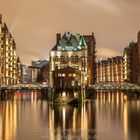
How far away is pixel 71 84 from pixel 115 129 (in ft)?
235

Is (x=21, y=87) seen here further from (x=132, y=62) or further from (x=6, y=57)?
(x=132, y=62)

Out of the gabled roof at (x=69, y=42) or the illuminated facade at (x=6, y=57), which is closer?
the illuminated facade at (x=6, y=57)

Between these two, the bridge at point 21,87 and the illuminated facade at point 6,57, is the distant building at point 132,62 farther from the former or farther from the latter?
the illuminated facade at point 6,57

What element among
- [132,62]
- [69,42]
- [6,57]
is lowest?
[132,62]

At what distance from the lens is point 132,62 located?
184250mm

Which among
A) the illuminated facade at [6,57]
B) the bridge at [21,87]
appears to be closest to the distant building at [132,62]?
the bridge at [21,87]

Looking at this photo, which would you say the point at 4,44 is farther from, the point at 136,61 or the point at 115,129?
the point at 115,129

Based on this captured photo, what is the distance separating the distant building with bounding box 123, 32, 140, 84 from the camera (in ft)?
573

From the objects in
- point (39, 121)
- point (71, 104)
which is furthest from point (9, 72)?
point (39, 121)

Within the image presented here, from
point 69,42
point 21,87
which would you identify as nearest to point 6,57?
point 21,87

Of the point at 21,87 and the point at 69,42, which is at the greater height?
the point at 69,42

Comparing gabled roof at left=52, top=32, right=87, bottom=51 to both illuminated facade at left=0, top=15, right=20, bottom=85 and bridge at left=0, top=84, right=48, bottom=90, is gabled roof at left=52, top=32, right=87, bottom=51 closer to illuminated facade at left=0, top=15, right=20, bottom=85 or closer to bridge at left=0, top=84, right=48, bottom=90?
illuminated facade at left=0, top=15, right=20, bottom=85

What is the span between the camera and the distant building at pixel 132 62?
573 feet

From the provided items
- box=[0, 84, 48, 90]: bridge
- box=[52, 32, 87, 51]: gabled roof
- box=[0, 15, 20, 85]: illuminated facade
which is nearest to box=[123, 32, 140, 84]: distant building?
box=[52, 32, 87, 51]: gabled roof
